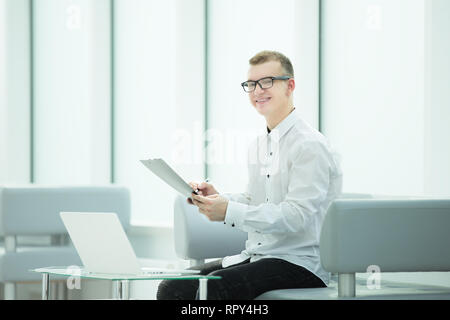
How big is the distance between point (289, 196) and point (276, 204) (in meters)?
0.19

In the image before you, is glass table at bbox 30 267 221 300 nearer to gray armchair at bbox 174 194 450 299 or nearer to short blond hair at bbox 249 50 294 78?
gray armchair at bbox 174 194 450 299

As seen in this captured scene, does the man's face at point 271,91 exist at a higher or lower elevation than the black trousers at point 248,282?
higher

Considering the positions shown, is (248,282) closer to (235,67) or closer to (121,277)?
(121,277)

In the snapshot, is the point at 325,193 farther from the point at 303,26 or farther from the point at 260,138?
the point at 303,26

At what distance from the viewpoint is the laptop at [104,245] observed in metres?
2.78

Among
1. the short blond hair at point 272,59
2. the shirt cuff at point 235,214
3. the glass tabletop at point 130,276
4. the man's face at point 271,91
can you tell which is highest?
the short blond hair at point 272,59

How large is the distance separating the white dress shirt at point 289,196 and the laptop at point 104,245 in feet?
1.22

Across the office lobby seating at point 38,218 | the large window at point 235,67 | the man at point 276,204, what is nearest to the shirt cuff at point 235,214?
the man at point 276,204

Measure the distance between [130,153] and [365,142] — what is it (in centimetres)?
235

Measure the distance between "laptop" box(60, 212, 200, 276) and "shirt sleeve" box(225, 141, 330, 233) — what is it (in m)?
0.32

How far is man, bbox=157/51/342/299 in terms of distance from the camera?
312 centimetres

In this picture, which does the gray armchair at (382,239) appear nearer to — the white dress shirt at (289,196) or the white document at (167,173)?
the white dress shirt at (289,196)

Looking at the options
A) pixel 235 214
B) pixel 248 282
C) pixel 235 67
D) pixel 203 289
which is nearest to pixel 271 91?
pixel 235 214

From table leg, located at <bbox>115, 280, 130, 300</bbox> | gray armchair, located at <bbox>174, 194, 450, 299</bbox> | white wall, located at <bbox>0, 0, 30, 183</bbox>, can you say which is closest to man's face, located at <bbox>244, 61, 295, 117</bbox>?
gray armchair, located at <bbox>174, 194, 450, 299</bbox>
